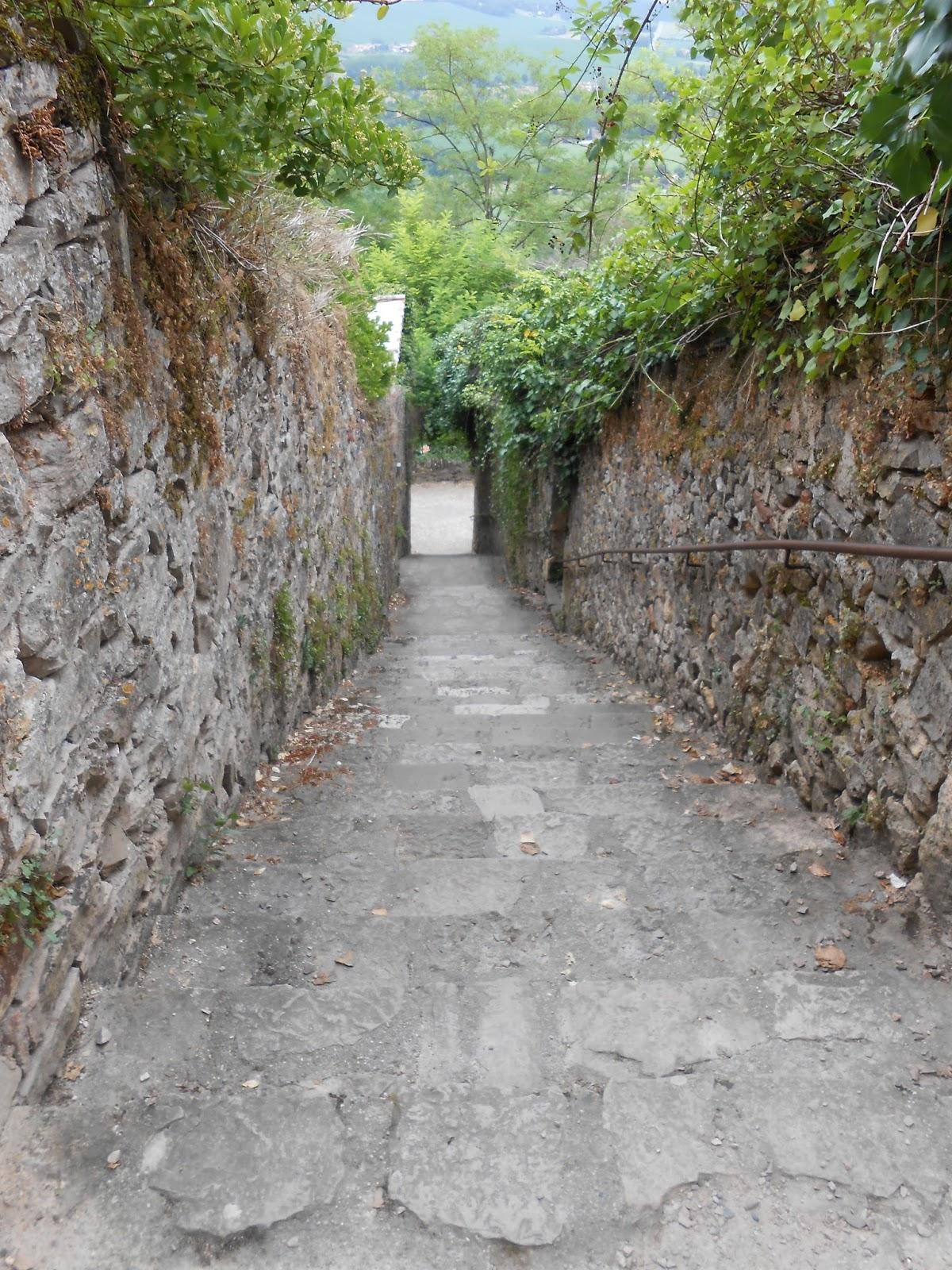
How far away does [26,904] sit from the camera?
5.25ft

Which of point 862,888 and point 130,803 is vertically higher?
point 130,803

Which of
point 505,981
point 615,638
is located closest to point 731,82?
point 505,981

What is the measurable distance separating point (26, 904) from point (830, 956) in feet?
6.39

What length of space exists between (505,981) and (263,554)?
2.21 meters

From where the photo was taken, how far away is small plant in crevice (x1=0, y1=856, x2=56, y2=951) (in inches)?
61.5

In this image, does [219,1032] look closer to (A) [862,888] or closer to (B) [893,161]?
(A) [862,888]

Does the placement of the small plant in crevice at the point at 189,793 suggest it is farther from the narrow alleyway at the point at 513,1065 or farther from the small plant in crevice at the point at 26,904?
the small plant in crevice at the point at 26,904

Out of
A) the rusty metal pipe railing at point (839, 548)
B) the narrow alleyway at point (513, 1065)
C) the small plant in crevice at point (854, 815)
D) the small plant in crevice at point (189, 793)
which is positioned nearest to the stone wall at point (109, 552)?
the small plant in crevice at point (189, 793)

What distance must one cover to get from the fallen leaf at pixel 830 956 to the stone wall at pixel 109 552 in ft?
5.89

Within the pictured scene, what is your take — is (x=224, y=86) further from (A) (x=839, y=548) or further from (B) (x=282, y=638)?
(B) (x=282, y=638)

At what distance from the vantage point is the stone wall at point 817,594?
2.36 metres

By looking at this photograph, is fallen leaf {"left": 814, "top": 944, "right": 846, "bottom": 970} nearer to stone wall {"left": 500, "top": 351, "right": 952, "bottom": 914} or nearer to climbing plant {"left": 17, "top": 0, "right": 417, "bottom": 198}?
stone wall {"left": 500, "top": 351, "right": 952, "bottom": 914}

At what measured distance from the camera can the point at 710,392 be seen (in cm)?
421

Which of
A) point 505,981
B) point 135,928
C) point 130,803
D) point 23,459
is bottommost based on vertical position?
point 505,981
